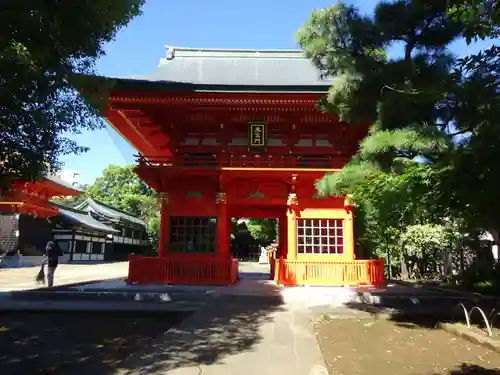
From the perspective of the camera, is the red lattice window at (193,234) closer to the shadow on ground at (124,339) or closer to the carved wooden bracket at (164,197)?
the carved wooden bracket at (164,197)

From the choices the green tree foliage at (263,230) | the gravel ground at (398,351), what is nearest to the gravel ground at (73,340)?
the gravel ground at (398,351)

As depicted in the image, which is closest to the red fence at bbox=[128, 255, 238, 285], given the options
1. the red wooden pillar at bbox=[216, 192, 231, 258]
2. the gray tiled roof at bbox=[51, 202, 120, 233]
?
the red wooden pillar at bbox=[216, 192, 231, 258]

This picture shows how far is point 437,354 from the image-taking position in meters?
5.71

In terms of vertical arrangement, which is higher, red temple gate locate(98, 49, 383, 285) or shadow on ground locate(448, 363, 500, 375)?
red temple gate locate(98, 49, 383, 285)

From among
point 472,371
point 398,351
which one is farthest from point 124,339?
point 472,371

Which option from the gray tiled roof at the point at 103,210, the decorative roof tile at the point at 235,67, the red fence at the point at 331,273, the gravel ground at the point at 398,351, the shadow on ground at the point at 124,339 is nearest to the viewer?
the gravel ground at the point at 398,351

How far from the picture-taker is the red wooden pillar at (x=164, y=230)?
1356 centimetres

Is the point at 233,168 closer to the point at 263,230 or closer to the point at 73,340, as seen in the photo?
the point at 73,340

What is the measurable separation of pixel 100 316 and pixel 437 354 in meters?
6.80

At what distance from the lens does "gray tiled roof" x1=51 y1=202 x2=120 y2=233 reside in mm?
33366

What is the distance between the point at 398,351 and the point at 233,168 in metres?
8.08

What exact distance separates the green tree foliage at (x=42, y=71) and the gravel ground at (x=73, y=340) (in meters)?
2.64

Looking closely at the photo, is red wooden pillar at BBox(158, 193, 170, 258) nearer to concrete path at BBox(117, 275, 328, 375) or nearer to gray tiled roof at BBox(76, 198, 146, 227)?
concrete path at BBox(117, 275, 328, 375)

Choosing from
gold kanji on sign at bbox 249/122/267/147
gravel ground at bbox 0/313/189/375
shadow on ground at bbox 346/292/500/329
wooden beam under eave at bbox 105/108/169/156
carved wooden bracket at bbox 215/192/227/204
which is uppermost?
wooden beam under eave at bbox 105/108/169/156
